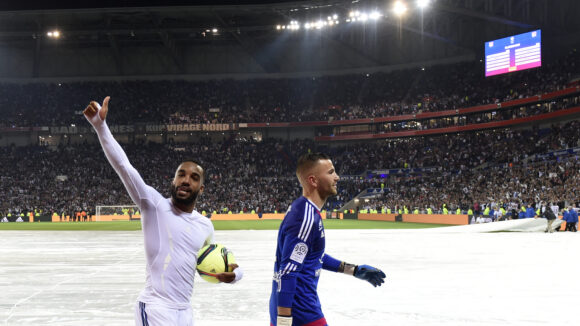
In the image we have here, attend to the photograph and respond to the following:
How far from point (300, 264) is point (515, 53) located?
53968 mm

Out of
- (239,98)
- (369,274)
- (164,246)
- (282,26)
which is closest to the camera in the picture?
(164,246)

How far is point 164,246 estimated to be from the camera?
3.80 metres

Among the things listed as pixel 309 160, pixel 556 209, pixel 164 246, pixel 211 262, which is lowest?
pixel 556 209

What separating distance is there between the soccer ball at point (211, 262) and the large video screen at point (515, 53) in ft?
171

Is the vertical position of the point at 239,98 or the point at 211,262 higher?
the point at 239,98

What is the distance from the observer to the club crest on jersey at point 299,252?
151 inches

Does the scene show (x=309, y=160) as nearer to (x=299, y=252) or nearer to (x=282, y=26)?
(x=299, y=252)

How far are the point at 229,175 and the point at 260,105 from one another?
1411 centimetres

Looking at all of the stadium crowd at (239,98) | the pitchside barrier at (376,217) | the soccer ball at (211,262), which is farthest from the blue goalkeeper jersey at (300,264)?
the stadium crowd at (239,98)

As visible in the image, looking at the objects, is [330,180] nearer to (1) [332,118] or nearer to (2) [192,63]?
(1) [332,118]

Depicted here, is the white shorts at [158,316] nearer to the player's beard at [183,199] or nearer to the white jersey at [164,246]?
the white jersey at [164,246]

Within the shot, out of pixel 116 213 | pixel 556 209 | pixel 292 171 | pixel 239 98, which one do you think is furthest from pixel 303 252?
pixel 239 98

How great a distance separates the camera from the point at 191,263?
3.90m

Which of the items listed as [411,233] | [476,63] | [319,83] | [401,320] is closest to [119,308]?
[401,320]
